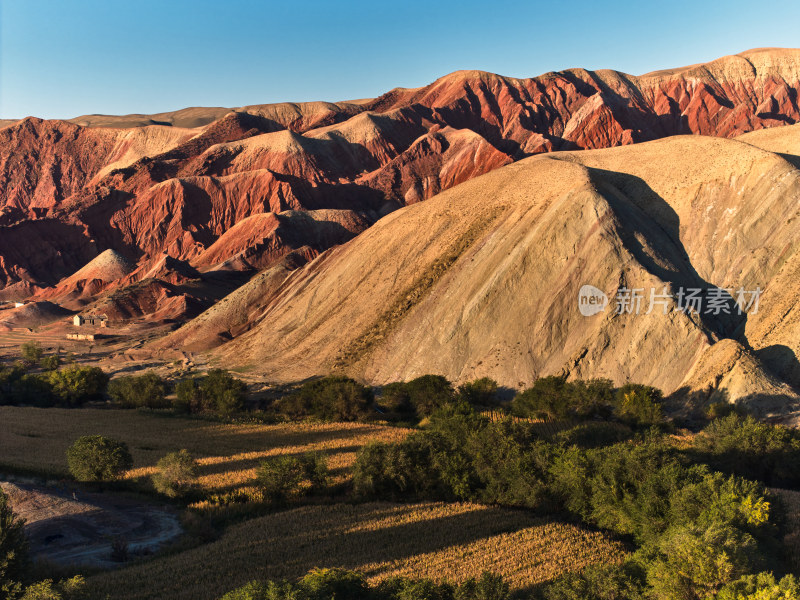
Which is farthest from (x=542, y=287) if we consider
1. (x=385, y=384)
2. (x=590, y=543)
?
(x=590, y=543)

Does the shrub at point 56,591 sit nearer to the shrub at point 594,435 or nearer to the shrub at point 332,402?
the shrub at point 594,435

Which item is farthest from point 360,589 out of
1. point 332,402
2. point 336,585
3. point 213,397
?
point 213,397

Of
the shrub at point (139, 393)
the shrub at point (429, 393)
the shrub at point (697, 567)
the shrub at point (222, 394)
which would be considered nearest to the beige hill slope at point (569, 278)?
the shrub at point (429, 393)

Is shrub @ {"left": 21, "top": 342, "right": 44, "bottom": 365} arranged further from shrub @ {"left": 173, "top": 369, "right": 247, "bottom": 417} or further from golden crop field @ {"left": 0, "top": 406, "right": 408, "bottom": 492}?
shrub @ {"left": 173, "top": 369, "right": 247, "bottom": 417}

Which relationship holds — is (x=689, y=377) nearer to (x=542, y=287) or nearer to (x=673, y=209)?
(x=542, y=287)

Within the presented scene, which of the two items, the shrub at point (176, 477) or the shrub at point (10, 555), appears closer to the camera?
the shrub at point (10, 555)

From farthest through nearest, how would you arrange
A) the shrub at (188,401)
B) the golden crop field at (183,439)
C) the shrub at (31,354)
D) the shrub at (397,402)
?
the shrub at (31,354), the shrub at (188,401), the shrub at (397,402), the golden crop field at (183,439)

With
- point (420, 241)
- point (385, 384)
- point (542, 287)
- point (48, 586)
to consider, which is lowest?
point (385, 384)
